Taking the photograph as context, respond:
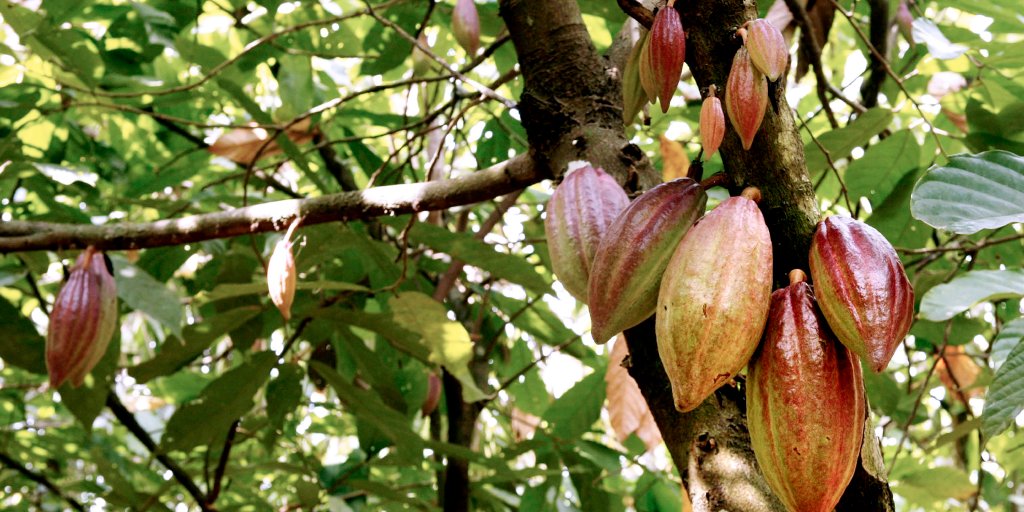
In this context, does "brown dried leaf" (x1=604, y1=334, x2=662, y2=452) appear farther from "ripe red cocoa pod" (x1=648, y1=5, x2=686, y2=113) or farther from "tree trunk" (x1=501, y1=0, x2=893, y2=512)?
"ripe red cocoa pod" (x1=648, y1=5, x2=686, y2=113)

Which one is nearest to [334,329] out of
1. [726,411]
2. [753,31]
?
[726,411]

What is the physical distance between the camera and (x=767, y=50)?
0.58 metres

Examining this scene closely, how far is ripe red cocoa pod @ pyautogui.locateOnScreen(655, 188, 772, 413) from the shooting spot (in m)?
0.50

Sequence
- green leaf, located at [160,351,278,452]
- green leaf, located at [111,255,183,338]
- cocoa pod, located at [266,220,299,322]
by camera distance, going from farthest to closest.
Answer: green leaf, located at [160,351,278,452] < green leaf, located at [111,255,183,338] < cocoa pod, located at [266,220,299,322]

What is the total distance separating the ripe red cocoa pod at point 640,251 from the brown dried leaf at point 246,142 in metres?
1.26

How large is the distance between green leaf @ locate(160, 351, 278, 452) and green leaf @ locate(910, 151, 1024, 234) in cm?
110

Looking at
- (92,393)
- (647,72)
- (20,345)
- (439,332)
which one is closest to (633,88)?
(647,72)

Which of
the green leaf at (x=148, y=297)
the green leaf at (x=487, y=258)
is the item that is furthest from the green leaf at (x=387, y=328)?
the green leaf at (x=148, y=297)

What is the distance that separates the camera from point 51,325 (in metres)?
1.17

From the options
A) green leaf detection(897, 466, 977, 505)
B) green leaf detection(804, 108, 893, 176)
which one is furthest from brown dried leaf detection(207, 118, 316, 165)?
green leaf detection(897, 466, 977, 505)

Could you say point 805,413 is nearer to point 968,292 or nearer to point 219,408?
point 968,292

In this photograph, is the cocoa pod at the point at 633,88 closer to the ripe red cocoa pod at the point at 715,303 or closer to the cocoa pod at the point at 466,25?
the ripe red cocoa pod at the point at 715,303

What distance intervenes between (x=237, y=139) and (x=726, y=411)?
134cm

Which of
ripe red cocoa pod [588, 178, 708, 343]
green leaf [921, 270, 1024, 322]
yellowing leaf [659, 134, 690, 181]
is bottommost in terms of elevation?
green leaf [921, 270, 1024, 322]
